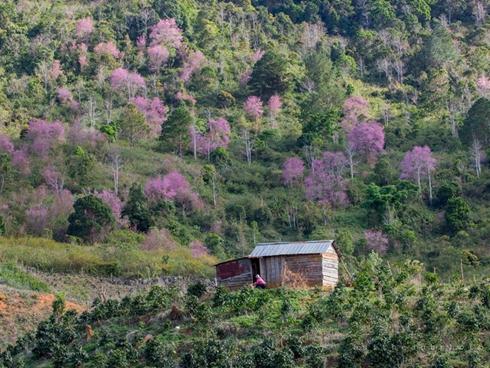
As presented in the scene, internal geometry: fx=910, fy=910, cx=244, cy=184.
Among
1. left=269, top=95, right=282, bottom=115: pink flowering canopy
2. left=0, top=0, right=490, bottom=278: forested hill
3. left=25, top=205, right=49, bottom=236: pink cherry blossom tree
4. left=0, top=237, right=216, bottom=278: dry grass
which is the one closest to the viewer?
left=0, top=237, right=216, bottom=278: dry grass

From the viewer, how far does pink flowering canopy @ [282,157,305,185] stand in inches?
2095

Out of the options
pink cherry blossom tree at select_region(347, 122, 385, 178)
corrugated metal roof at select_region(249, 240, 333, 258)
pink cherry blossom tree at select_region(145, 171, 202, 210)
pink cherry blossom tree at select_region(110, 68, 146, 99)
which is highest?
pink cherry blossom tree at select_region(110, 68, 146, 99)

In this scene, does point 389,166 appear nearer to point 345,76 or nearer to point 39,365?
point 345,76

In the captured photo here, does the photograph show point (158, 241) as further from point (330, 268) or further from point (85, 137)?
point (330, 268)

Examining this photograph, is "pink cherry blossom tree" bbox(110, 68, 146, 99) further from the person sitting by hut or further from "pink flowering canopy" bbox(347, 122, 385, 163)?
the person sitting by hut

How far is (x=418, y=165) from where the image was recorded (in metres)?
52.0

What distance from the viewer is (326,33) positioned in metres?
81.2

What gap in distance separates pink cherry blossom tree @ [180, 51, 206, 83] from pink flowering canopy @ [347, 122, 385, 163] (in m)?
15.6

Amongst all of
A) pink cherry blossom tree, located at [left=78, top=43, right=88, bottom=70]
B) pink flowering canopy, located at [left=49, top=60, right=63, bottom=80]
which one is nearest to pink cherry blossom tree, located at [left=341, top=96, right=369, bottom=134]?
A: pink cherry blossom tree, located at [left=78, top=43, right=88, bottom=70]

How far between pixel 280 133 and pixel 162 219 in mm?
15348

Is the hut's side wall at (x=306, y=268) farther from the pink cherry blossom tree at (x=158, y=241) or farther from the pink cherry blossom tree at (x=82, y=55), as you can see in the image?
the pink cherry blossom tree at (x=82, y=55)

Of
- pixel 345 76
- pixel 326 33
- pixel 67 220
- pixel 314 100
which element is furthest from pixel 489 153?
pixel 326 33

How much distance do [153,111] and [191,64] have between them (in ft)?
26.3

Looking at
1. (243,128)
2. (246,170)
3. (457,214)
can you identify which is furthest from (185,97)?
(457,214)
